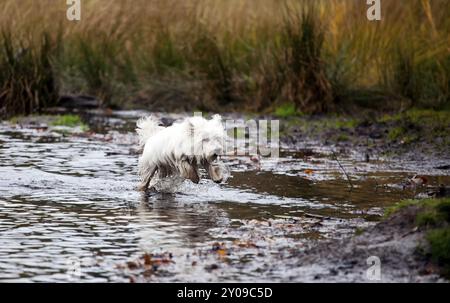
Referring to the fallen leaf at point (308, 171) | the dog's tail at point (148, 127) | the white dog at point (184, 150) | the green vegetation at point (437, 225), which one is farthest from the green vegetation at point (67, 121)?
the green vegetation at point (437, 225)

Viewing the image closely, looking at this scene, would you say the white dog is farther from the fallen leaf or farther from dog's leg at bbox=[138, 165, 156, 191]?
the fallen leaf

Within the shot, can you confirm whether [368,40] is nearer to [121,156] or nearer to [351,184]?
[121,156]

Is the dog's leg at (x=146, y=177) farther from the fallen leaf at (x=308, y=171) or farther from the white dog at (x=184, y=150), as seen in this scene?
the fallen leaf at (x=308, y=171)

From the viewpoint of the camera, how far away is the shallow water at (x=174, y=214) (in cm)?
705

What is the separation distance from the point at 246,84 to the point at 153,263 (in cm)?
1314

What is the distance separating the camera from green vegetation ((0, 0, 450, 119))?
57.9 feet

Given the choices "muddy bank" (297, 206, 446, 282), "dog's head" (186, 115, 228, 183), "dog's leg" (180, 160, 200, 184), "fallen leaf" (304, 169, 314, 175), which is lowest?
"fallen leaf" (304, 169, 314, 175)

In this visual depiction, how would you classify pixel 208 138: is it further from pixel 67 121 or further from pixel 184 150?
pixel 67 121

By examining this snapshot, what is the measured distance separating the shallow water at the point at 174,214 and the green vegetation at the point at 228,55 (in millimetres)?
3689

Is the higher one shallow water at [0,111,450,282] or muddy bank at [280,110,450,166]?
muddy bank at [280,110,450,166]

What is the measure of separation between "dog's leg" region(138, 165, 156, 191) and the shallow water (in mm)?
154

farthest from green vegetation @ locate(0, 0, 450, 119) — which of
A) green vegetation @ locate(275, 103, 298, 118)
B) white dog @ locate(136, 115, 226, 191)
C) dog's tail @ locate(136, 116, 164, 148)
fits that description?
white dog @ locate(136, 115, 226, 191)
